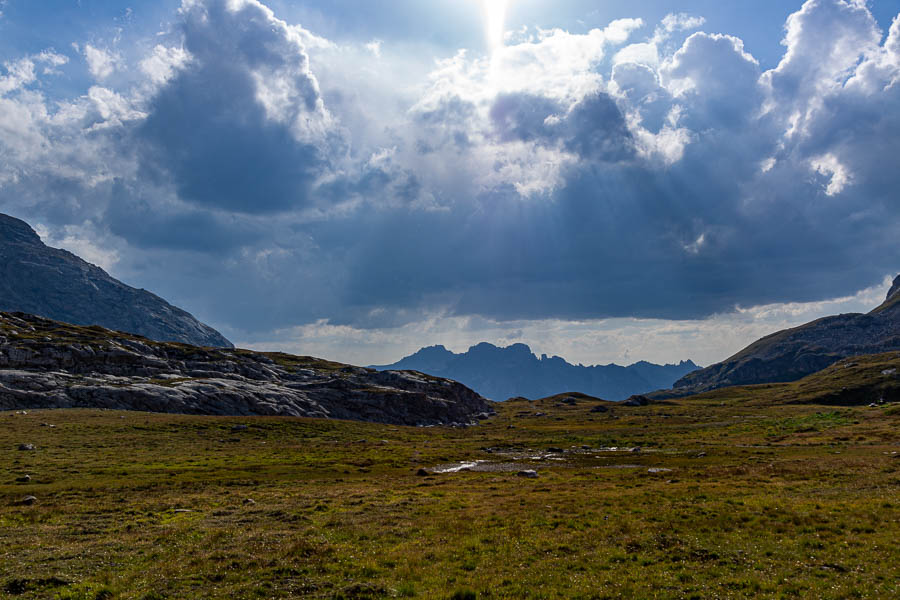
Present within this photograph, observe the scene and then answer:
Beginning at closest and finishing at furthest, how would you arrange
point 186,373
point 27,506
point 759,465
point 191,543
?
point 191,543
point 27,506
point 759,465
point 186,373

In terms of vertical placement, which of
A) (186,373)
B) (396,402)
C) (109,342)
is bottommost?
(396,402)

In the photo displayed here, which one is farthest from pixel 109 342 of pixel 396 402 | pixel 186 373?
pixel 396 402

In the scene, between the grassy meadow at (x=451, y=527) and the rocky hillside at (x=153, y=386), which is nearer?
the grassy meadow at (x=451, y=527)

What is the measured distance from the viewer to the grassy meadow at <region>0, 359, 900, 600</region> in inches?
781

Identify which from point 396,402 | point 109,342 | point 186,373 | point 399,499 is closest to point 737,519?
point 399,499

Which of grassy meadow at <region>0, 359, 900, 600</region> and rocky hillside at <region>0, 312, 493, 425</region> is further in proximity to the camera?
rocky hillside at <region>0, 312, 493, 425</region>

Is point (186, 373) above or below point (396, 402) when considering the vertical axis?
above

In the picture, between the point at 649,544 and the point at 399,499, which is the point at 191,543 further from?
the point at 649,544

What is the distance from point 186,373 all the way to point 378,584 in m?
188

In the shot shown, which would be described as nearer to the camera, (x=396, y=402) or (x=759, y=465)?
(x=759, y=465)

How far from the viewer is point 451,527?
30.5 meters

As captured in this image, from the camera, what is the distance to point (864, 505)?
1195 inches

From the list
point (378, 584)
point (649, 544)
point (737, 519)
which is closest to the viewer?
point (378, 584)

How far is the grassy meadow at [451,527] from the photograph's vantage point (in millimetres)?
19828
